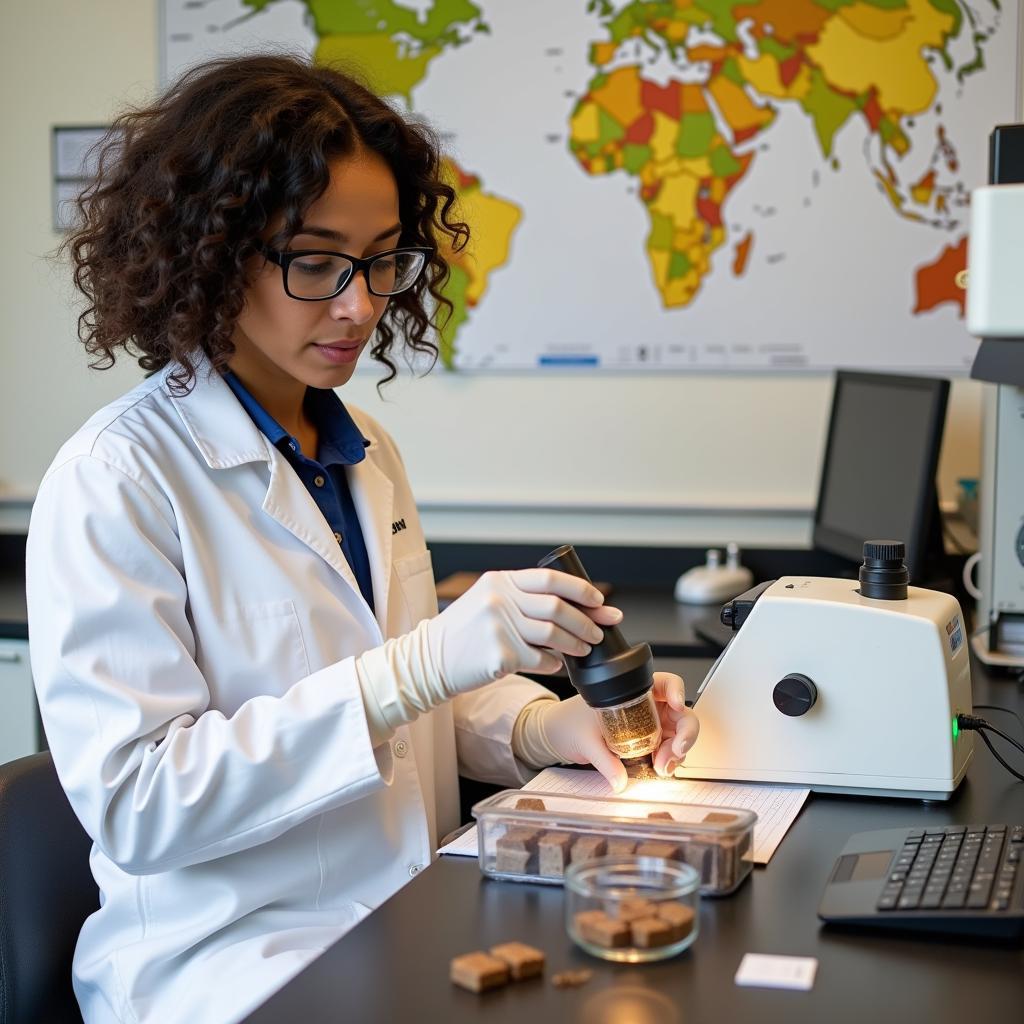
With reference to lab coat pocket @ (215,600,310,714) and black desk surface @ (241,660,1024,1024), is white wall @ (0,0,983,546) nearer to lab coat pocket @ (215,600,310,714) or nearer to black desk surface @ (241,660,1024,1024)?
lab coat pocket @ (215,600,310,714)

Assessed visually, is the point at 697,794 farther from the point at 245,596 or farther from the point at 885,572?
the point at 245,596

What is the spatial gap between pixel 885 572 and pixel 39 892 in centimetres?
92

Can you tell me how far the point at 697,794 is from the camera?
135 centimetres

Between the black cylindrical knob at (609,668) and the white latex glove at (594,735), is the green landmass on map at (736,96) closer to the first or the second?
the white latex glove at (594,735)

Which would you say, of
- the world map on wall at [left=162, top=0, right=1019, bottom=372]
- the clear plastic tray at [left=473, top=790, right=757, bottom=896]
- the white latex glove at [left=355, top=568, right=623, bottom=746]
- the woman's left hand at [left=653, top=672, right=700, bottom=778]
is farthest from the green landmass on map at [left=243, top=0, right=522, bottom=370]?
the clear plastic tray at [left=473, top=790, right=757, bottom=896]

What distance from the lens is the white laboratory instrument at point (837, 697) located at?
1.34m

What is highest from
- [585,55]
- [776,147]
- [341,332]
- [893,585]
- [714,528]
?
[585,55]

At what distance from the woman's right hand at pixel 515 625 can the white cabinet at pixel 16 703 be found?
60.8 inches

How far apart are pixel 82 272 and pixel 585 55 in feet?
5.19

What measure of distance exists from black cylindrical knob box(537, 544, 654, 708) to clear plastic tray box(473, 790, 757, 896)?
0.11 meters

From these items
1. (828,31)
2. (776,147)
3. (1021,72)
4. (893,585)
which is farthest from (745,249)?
(893,585)

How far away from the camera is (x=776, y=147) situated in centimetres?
277

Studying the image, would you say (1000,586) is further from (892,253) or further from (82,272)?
(82,272)

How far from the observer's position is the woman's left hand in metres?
1.37
